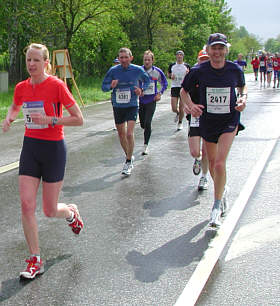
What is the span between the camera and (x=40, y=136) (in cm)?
413

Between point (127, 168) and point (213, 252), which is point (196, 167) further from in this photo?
point (213, 252)

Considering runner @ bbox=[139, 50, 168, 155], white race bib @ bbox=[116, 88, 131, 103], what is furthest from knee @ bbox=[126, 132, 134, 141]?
runner @ bbox=[139, 50, 168, 155]

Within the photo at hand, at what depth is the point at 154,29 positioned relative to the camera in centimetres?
3509

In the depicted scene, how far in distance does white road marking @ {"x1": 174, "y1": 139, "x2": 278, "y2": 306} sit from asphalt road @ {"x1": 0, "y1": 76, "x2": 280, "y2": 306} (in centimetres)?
6

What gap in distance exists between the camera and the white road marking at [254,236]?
178 inches

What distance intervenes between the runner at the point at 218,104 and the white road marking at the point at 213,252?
0.18 metres

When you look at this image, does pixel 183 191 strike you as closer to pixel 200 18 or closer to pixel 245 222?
pixel 245 222

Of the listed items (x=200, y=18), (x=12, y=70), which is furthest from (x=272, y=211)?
(x=200, y=18)

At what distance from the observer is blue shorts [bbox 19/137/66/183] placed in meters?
4.10

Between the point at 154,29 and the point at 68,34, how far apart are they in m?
14.3

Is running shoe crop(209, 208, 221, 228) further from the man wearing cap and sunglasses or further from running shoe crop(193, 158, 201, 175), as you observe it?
running shoe crop(193, 158, 201, 175)

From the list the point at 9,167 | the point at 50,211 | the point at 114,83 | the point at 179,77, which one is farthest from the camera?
the point at 179,77

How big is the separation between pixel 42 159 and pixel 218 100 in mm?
2003

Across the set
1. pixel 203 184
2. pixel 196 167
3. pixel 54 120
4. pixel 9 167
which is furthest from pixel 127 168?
pixel 54 120
